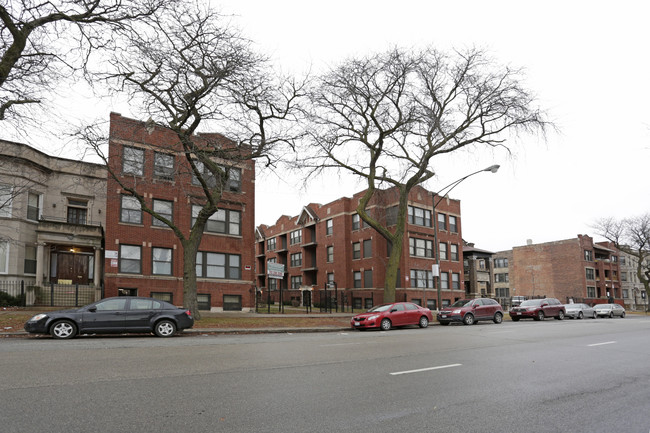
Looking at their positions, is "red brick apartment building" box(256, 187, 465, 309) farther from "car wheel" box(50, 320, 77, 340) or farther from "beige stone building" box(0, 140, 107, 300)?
"car wheel" box(50, 320, 77, 340)

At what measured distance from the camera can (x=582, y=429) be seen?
5.15 metres

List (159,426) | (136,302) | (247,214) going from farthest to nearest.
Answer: (247,214), (136,302), (159,426)

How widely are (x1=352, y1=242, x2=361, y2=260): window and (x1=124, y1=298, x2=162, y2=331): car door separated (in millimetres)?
30618

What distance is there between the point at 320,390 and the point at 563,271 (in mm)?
73393

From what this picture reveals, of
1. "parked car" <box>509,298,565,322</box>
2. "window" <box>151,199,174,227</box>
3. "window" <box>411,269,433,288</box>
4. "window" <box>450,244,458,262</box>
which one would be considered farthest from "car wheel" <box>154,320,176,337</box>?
"window" <box>450,244,458,262</box>

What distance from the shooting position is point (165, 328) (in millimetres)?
15797

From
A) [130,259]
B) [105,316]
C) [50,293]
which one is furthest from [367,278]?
[105,316]

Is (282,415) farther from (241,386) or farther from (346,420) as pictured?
(241,386)

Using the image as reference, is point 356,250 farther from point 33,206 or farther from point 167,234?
point 33,206

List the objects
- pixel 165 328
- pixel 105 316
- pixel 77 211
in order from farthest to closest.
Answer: pixel 77 211 < pixel 165 328 < pixel 105 316

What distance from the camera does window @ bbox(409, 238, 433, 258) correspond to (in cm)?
4219

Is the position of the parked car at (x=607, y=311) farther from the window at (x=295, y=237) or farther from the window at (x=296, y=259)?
the window at (x=295, y=237)

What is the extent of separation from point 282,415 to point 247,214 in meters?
26.9

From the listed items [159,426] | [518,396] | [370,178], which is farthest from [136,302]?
[370,178]
